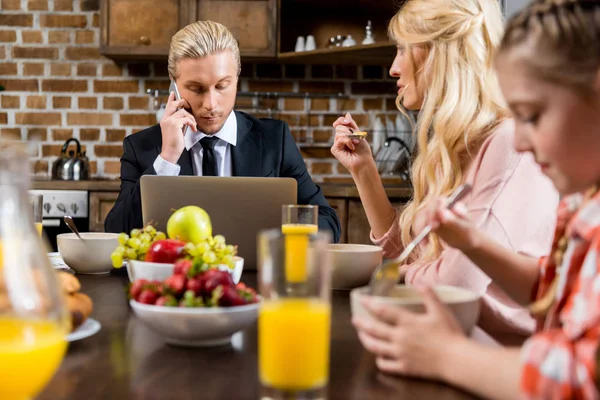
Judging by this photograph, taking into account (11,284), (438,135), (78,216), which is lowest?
(78,216)

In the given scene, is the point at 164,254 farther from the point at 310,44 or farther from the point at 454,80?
the point at 310,44

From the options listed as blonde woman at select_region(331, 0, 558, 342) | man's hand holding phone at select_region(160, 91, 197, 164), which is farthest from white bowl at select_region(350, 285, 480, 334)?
man's hand holding phone at select_region(160, 91, 197, 164)

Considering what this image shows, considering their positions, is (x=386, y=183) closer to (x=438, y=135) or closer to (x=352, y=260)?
(x=438, y=135)

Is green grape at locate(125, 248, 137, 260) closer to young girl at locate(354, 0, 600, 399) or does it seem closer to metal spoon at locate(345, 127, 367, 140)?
young girl at locate(354, 0, 600, 399)

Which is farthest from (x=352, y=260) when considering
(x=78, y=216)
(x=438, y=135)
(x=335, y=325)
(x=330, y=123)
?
(x=330, y=123)

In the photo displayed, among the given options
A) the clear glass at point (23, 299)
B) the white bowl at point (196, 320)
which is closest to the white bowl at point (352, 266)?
the white bowl at point (196, 320)

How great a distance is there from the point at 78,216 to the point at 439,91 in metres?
2.00

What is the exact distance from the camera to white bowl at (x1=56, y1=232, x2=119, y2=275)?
134cm

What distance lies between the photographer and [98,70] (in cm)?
351

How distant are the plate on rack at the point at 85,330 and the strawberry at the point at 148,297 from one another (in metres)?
0.08

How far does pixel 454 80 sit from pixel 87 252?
834 millimetres

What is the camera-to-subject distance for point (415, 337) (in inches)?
26.7

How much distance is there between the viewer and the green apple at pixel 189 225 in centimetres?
121

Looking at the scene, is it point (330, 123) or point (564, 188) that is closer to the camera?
point (564, 188)
